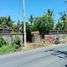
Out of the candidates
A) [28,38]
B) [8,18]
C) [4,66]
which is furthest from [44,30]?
[4,66]

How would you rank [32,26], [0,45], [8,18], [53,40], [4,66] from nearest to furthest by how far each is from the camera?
[4,66] → [0,45] → [53,40] → [32,26] → [8,18]

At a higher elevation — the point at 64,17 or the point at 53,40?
the point at 64,17

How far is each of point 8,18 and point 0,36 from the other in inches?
1479

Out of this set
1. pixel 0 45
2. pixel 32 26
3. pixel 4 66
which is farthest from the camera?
pixel 32 26

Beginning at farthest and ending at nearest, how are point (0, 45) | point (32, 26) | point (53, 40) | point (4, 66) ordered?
point (32, 26)
point (53, 40)
point (0, 45)
point (4, 66)

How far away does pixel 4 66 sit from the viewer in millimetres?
12883

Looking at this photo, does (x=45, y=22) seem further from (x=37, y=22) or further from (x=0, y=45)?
(x=0, y=45)

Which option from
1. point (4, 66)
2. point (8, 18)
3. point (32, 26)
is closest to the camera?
point (4, 66)

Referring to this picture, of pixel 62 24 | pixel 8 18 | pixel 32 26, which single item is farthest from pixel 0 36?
pixel 62 24

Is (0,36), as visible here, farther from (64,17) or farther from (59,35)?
(64,17)

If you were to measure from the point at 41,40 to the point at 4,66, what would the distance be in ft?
88.2

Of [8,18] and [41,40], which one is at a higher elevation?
[8,18]

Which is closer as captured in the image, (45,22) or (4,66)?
(4,66)

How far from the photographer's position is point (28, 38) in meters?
40.5
